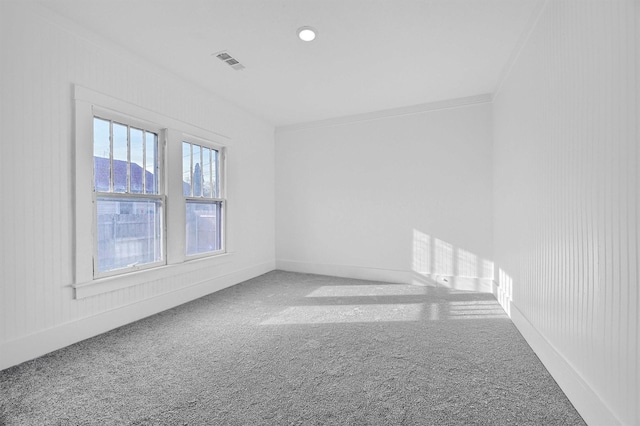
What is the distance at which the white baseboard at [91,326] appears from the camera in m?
2.11

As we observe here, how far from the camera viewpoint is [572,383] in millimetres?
1706

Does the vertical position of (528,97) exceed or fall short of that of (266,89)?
it falls short

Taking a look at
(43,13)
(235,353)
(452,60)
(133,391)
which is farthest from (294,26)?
(133,391)

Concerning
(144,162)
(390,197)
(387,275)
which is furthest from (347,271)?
(144,162)

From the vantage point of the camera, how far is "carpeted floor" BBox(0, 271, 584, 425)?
160 cm

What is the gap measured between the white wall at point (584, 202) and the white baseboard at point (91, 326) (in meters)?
3.52

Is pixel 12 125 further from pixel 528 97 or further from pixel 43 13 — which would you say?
pixel 528 97

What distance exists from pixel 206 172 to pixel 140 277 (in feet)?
5.25

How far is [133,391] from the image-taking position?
1.81 m

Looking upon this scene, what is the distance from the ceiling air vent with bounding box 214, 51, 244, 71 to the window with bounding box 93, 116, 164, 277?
1125 millimetres

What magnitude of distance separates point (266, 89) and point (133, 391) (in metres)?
3.38

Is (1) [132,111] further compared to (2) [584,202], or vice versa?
(1) [132,111]

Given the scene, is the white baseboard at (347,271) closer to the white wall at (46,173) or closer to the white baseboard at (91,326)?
the white baseboard at (91,326)

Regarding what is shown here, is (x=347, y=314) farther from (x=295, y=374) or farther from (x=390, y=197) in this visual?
(x=390, y=197)
